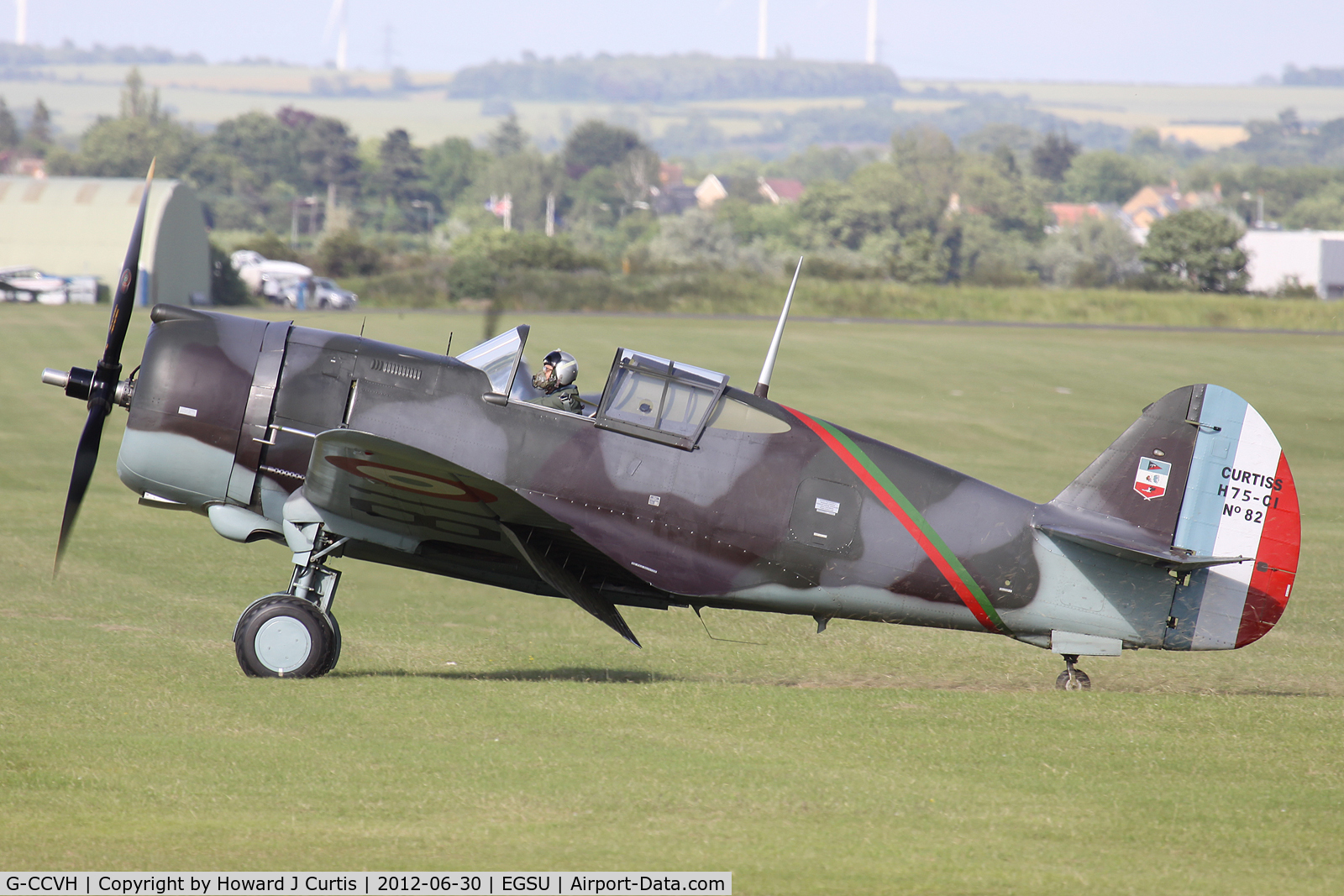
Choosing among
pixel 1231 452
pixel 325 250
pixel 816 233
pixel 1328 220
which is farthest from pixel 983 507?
pixel 1328 220

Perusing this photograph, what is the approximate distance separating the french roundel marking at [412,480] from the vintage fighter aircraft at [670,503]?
22 centimetres

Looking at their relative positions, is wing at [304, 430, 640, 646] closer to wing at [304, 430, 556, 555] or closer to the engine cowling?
wing at [304, 430, 556, 555]

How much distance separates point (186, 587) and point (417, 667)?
4157mm

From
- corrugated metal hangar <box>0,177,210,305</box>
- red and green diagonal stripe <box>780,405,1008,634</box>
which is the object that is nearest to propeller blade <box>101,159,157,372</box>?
red and green diagonal stripe <box>780,405,1008,634</box>

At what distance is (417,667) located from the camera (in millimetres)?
10133

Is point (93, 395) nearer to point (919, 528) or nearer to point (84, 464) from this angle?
point (84, 464)

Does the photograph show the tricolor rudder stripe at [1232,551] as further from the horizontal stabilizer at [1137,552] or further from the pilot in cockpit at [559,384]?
the pilot in cockpit at [559,384]

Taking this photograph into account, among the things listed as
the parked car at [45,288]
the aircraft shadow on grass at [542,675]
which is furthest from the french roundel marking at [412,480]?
the parked car at [45,288]

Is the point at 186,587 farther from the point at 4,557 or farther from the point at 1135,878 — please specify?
the point at 1135,878

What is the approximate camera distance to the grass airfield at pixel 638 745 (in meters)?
6.27

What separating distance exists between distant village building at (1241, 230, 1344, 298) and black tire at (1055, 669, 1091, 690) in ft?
258

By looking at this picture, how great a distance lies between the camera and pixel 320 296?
6994cm

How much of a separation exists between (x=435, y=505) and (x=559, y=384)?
4.10ft

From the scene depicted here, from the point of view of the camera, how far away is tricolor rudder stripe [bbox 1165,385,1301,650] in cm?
965
